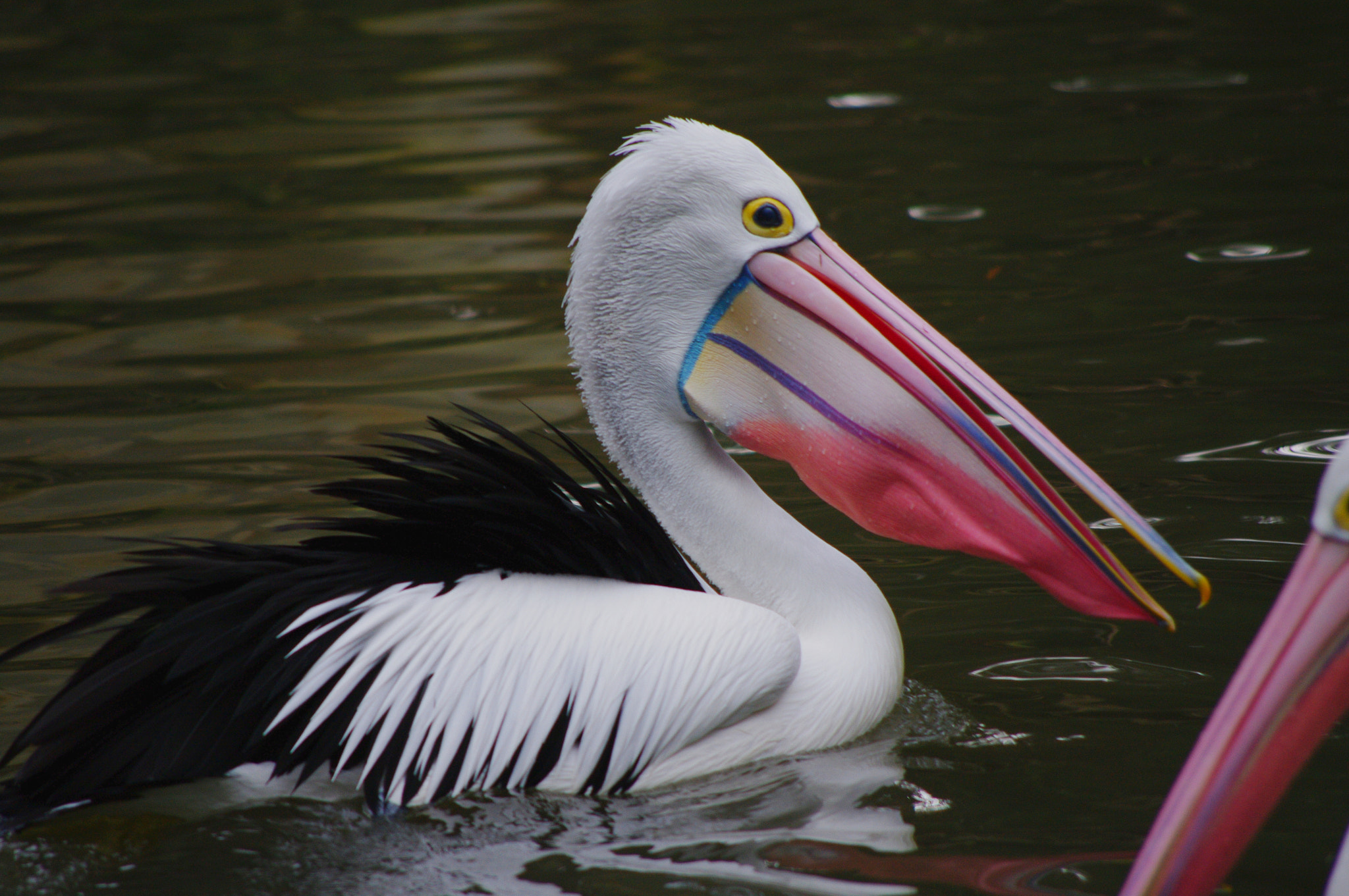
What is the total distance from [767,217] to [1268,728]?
1863 millimetres

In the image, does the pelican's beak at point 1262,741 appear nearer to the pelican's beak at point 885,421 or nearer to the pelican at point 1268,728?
the pelican at point 1268,728

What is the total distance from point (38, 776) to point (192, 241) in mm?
5862

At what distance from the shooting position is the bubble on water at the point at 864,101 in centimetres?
1059

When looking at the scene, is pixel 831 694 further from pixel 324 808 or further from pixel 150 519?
pixel 150 519

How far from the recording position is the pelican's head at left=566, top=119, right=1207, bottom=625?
326cm

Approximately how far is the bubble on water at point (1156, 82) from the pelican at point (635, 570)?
7587mm

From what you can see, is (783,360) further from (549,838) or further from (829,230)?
(829,230)

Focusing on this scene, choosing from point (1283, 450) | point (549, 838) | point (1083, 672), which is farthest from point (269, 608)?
point (1283, 450)

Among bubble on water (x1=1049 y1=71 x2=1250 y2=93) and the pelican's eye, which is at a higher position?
bubble on water (x1=1049 y1=71 x2=1250 y2=93)

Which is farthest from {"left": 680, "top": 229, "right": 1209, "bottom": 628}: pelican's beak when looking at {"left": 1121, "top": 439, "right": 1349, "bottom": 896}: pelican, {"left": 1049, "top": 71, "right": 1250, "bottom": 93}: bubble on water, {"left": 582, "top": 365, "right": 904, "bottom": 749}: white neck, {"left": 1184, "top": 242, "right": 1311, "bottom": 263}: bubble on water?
{"left": 1049, "top": 71, "right": 1250, "bottom": 93}: bubble on water

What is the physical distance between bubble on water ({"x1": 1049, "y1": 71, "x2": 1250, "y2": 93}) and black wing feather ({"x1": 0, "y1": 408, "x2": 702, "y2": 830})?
7.96 meters

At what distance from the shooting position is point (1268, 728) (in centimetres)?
195

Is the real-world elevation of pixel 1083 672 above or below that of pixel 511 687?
below

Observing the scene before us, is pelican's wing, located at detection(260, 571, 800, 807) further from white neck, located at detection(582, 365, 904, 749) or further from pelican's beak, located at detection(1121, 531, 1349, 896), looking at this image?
pelican's beak, located at detection(1121, 531, 1349, 896)
